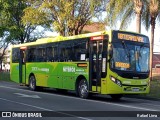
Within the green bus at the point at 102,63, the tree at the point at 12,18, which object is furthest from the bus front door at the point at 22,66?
the tree at the point at 12,18

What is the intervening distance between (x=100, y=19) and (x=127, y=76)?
1858 centimetres

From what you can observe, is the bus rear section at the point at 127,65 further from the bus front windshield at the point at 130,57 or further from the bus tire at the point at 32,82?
the bus tire at the point at 32,82

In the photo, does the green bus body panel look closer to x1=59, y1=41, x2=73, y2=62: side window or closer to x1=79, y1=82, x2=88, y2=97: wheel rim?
x1=59, y1=41, x2=73, y2=62: side window

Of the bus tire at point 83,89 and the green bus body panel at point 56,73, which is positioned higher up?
the green bus body panel at point 56,73

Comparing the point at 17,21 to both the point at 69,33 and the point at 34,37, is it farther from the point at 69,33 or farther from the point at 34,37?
the point at 69,33

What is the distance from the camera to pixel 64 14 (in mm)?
35719

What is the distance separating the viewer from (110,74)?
1862cm

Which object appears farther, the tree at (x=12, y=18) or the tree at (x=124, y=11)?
the tree at (x=12, y=18)

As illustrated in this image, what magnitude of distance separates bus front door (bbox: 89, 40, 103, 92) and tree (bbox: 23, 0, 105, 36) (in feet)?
52.8

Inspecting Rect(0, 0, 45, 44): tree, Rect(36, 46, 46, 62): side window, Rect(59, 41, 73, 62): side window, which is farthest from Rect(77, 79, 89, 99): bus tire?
Rect(0, 0, 45, 44): tree

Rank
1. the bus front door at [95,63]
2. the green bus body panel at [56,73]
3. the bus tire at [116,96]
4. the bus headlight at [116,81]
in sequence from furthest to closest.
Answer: the green bus body panel at [56,73] → the bus tire at [116,96] → the bus front door at [95,63] → the bus headlight at [116,81]

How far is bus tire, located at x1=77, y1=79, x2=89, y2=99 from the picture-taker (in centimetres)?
2023

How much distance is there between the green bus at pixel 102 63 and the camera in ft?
61.4

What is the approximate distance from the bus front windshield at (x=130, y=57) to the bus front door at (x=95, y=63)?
831 mm
